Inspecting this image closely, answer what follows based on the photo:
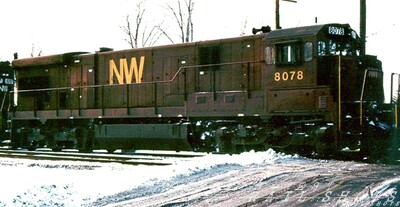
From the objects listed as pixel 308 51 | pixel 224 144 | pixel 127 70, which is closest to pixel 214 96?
pixel 224 144

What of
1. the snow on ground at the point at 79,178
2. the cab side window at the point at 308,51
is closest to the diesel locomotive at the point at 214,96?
the cab side window at the point at 308,51

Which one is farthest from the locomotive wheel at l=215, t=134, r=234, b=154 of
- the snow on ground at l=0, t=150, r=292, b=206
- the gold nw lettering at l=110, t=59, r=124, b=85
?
the gold nw lettering at l=110, t=59, r=124, b=85

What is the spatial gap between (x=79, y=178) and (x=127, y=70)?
7.60 meters

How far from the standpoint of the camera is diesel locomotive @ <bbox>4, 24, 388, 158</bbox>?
13.9 meters

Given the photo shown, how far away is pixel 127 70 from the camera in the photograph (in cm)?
1903

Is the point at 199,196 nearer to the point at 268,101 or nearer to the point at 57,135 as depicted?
the point at 268,101

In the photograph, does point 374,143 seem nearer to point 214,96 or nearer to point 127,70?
point 214,96

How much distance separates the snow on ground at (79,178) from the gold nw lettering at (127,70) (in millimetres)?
4708

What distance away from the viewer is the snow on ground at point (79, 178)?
32.1 ft

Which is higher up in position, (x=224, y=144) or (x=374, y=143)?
(x=374, y=143)

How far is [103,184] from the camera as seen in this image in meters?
11.0

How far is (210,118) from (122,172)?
4337mm

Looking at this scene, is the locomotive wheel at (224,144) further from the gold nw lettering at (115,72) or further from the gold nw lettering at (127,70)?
the gold nw lettering at (115,72)

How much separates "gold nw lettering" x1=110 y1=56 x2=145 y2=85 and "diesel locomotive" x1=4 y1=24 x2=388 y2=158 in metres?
0.04
